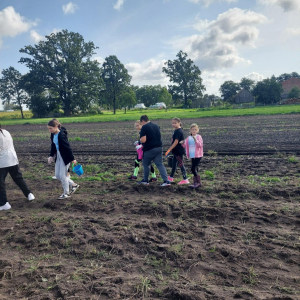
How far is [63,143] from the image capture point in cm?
635

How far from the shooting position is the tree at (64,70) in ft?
221

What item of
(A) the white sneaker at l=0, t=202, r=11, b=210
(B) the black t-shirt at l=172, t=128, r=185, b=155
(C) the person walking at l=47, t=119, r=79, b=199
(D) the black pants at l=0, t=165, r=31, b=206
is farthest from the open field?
(B) the black t-shirt at l=172, t=128, r=185, b=155

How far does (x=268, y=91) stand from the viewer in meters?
63.4

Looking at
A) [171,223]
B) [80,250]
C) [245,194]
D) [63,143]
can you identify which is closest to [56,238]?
[80,250]

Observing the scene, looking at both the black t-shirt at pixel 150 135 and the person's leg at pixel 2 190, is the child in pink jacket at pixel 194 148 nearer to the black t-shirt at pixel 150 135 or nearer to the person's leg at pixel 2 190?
the black t-shirt at pixel 150 135

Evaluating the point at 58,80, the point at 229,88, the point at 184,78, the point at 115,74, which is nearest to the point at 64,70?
the point at 58,80

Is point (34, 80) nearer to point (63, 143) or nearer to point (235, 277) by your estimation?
point (63, 143)

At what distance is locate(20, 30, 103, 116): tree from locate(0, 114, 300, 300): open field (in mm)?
64213

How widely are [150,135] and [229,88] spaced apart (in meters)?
106

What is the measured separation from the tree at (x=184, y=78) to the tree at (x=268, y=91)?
2922 cm

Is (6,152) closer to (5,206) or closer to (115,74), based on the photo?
(5,206)

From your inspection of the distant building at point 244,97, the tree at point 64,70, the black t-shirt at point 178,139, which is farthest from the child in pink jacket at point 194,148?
the distant building at point 244,97

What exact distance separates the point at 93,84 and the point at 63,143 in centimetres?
6826

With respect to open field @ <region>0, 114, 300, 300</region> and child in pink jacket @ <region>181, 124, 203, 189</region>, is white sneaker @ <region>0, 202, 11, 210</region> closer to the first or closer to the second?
open field @ <region>0, 114, 300, 300</region>
